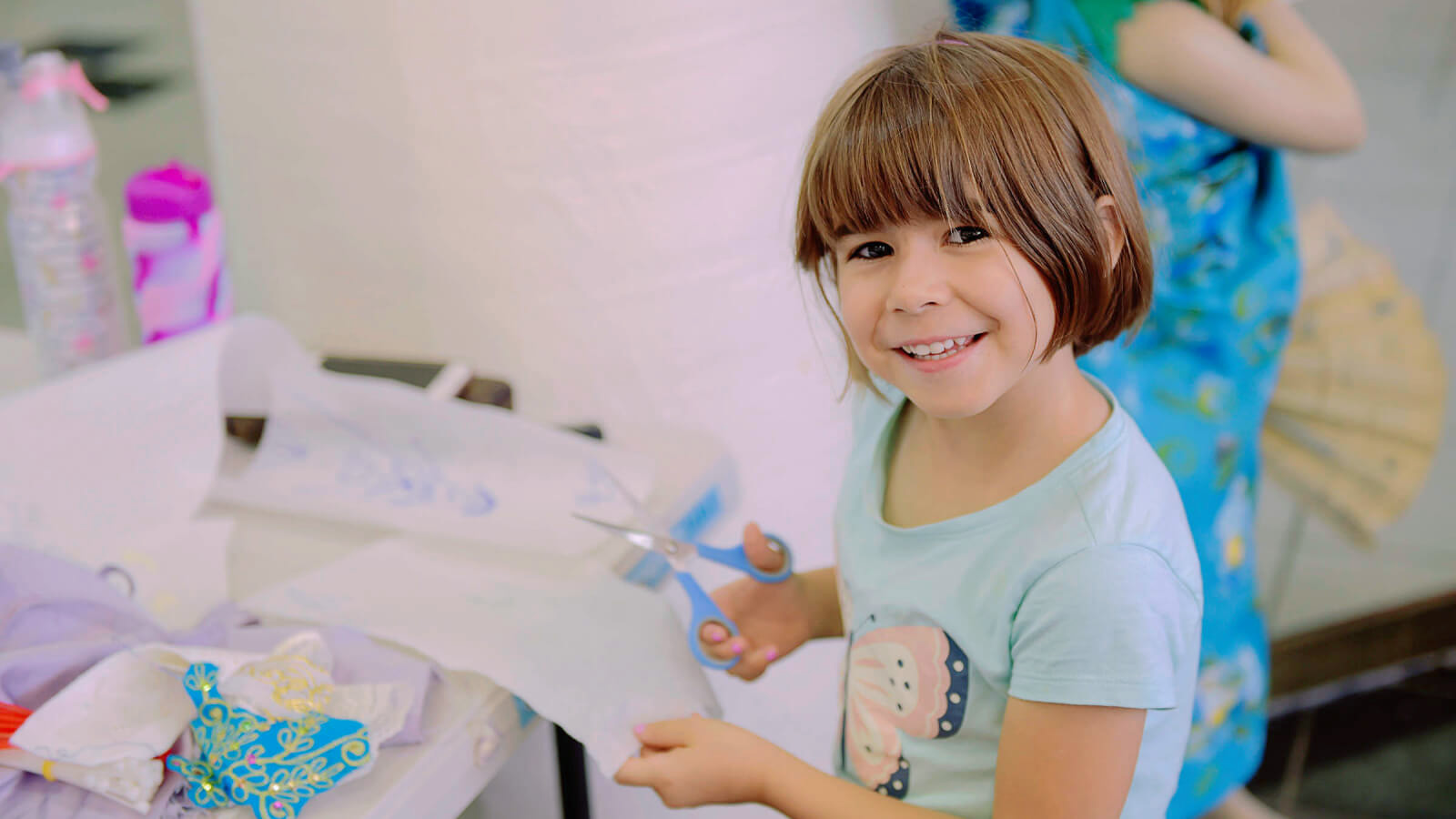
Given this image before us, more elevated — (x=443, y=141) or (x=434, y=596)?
(x=443, y=141)

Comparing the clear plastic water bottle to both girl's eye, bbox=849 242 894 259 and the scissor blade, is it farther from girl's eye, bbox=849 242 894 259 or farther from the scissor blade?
girl's eye, bbox=849 242 894 259

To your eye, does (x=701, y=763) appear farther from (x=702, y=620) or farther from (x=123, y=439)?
(x=123, y=439)

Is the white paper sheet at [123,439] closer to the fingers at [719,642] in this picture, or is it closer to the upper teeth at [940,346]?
the fingers at [719,642]

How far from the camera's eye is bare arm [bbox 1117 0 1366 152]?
0.72 metres

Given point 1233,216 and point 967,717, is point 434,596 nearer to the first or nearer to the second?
point 967,717

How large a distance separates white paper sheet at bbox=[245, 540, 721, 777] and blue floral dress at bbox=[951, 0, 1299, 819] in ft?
→ 1.31

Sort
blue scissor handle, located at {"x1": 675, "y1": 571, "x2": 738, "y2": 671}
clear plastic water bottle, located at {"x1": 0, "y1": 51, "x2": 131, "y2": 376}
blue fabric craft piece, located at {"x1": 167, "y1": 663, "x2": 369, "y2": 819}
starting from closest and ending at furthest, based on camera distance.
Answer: blue fabric craft piece, located at {"x1": 167, "y1": 663, "x2": 369, "y2": 819} < blue scissor handle, located at {"x1": 675, "y1": 571, "x2": 738, "y2": 671} < clear plastic water bottle, located at {"x1": 0, "y1": 51, "x2": 131, "y2": 376}

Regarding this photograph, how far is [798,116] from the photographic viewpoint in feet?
2.51

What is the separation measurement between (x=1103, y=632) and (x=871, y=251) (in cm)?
18

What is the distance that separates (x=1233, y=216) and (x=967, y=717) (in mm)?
498

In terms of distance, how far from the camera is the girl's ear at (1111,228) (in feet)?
1.52

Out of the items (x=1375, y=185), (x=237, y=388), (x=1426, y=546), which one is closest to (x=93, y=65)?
(x=237, y=388)

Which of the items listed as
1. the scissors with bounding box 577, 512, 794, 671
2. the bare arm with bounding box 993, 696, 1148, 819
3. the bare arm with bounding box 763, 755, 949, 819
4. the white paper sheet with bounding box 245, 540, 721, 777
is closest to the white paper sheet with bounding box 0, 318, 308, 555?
the white paper sheet with bounding box 245, 540, 721, 777

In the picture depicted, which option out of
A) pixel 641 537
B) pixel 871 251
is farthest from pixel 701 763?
pixel 871 251
